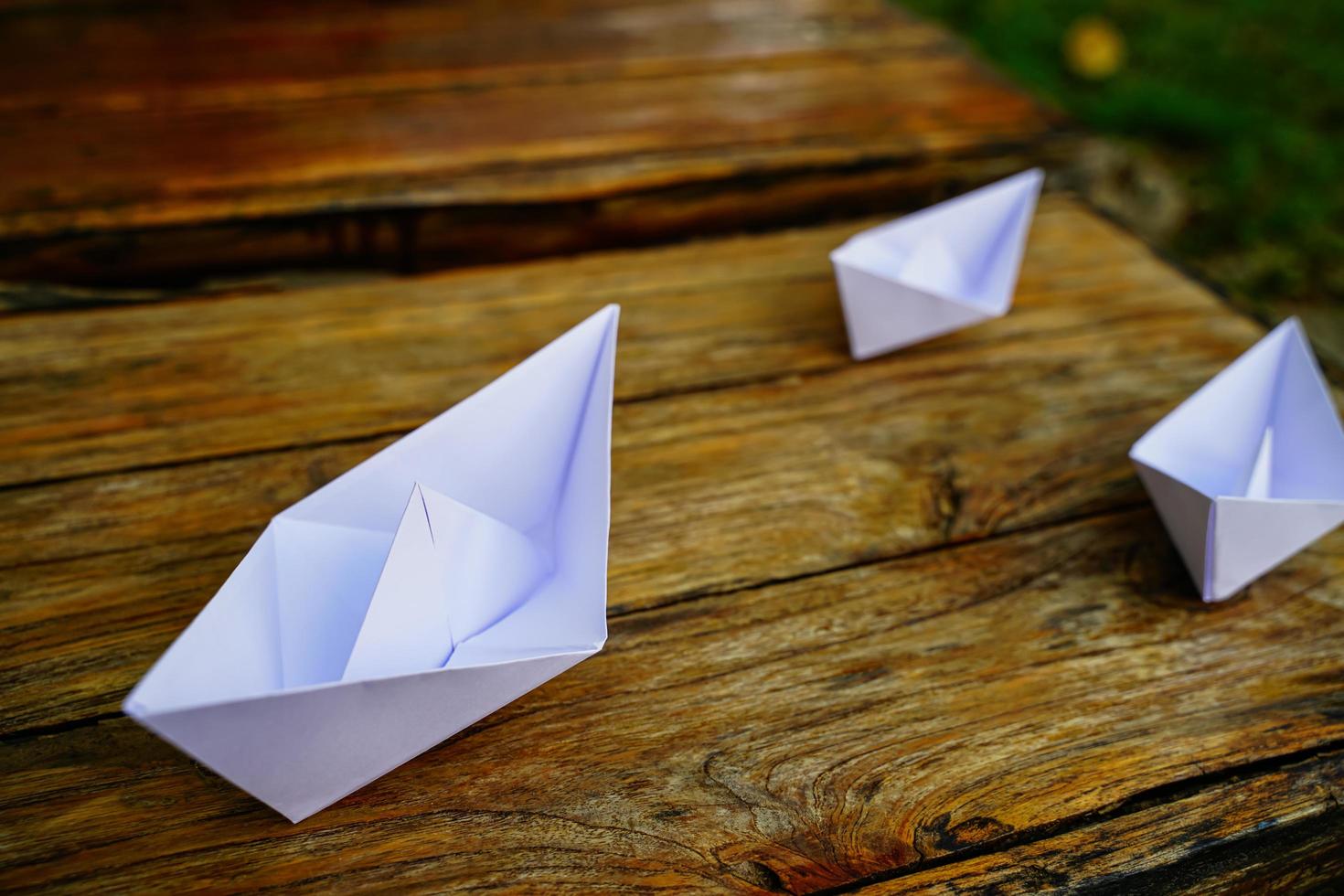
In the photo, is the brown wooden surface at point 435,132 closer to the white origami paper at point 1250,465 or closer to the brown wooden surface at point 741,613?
the brown wooden surface at point 741,613

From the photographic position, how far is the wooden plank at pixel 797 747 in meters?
0.47

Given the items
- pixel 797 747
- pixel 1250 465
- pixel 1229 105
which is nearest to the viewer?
pixel 797 747

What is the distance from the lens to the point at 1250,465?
640mm

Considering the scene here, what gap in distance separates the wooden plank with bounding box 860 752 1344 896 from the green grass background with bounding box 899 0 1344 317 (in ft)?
4.78

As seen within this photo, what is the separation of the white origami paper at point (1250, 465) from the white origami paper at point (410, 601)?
1.23 ft

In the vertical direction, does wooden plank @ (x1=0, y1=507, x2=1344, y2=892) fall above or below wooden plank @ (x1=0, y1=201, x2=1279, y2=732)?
below

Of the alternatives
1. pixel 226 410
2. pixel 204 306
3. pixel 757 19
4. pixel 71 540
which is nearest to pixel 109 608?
pixel 71 540

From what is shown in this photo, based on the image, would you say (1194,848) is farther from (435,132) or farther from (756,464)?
(435,132)

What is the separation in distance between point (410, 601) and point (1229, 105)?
2455mm

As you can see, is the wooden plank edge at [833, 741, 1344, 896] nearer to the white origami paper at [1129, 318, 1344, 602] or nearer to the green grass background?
the white origami paper at [1129, 318, 1344, 602]

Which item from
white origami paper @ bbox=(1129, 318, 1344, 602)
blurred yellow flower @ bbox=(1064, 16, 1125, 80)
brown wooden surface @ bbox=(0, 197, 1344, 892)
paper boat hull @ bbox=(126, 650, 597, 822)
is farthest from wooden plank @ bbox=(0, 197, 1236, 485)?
blurred yellow flower @ bbox=(1064, 16, 1125, 80)

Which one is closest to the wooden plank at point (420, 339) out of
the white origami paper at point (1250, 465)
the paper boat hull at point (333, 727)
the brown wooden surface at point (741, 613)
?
the brown wooden surface at point (741, 613)

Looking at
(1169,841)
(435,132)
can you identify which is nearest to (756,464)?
(1169,841)

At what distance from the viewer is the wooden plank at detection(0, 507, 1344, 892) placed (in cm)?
47
